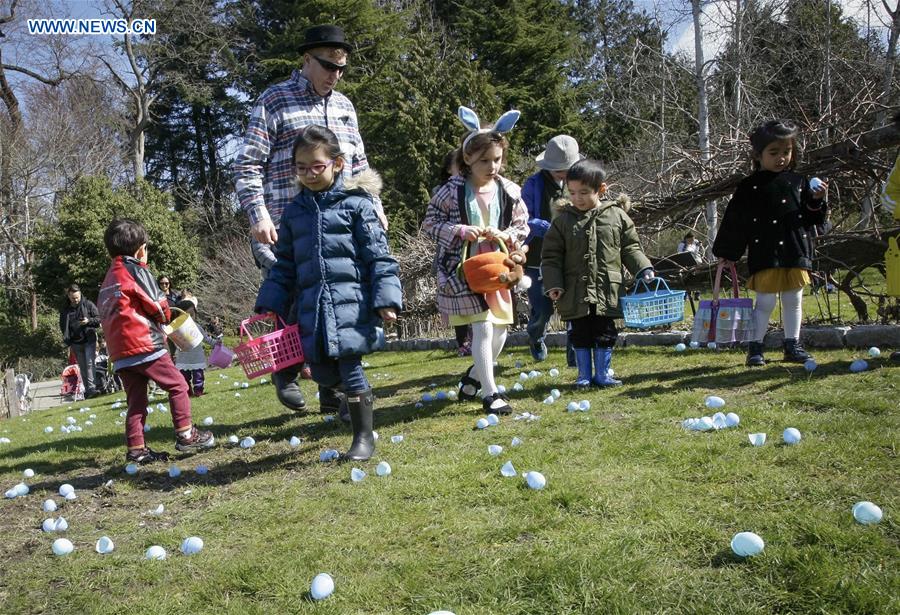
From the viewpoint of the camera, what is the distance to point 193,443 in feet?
13.8

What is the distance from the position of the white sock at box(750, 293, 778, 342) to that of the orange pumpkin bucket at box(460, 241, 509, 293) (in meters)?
1.88

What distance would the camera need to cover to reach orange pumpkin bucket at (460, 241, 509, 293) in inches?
152

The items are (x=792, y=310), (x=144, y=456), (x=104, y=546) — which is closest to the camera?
(x=104, y=546)

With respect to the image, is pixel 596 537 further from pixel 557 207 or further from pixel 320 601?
pixel 557 207

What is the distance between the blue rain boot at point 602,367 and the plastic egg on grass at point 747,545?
269 centimetres

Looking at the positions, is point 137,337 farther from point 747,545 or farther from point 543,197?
point 747,545

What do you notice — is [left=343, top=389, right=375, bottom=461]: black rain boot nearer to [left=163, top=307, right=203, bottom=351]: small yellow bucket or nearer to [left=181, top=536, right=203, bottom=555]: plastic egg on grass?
[left=181, top=536, right=203, bottom=555]: plastic egg on grass

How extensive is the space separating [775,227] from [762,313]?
1.87 ft

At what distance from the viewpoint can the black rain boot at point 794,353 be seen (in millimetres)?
4555

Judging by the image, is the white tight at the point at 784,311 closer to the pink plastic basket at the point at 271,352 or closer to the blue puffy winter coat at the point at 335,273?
the blue puffy winter coat at the point at 335,273

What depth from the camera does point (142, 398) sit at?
13.6ft

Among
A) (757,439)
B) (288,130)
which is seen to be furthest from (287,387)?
(757,439)

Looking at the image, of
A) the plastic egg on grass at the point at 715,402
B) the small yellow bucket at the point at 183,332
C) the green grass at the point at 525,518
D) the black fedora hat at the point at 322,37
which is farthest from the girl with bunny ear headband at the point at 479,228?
the small yellow bucket at the point at 183,332

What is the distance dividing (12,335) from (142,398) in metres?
19.1
